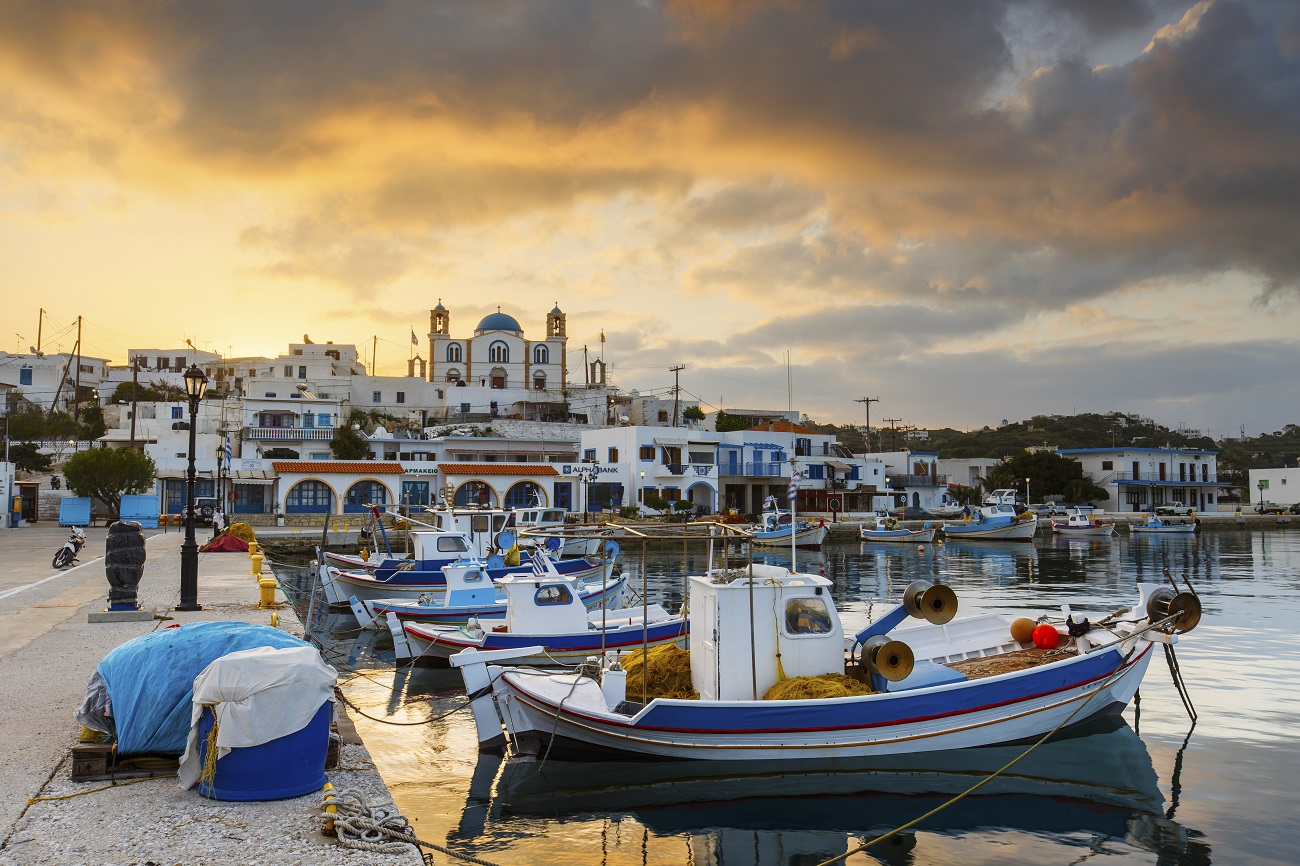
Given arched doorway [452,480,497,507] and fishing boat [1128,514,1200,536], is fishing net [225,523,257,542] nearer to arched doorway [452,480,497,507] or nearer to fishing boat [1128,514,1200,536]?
arched doorway [452,480,497,507]

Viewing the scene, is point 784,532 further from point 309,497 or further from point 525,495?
point 309,497

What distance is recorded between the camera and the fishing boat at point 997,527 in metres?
55.4

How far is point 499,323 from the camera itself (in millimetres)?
85812

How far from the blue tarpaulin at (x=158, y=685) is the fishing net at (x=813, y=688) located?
638cm

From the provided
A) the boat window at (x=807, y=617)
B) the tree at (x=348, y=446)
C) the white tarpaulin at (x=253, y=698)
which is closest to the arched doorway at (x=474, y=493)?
the tree at (x=348, y=446)

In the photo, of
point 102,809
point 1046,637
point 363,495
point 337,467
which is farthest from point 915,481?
point 102,809

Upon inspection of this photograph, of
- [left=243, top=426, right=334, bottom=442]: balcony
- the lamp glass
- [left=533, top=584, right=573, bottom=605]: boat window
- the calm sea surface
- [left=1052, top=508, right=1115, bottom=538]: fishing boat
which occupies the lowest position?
the calm sea surface

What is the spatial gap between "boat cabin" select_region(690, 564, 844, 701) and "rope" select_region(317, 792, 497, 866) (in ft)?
18.5

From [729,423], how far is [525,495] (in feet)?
70.4

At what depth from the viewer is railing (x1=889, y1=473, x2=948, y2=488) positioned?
71.3 meters

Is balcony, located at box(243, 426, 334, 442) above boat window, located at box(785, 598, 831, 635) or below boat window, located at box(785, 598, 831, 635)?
above

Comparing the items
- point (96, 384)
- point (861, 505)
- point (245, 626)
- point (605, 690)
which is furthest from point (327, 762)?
point (96, 384)

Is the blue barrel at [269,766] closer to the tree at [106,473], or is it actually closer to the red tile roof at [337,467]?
the tree at [106,473]

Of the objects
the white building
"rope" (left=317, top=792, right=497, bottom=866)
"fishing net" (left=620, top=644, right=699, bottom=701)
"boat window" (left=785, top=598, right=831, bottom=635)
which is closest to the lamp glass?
"fishing net" (left=620, top=644, right=699, bottom=701)
